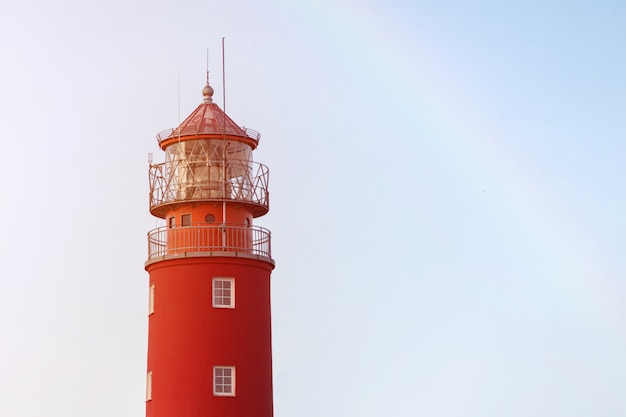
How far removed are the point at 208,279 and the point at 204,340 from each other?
2.21 meters

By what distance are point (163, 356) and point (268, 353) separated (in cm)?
387

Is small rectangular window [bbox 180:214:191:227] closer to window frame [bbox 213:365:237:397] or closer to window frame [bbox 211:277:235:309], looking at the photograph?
window frame [bbox 211:277:235:309]

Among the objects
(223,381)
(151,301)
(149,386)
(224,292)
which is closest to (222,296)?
(224,292)

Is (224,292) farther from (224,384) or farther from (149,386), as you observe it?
(149,386)

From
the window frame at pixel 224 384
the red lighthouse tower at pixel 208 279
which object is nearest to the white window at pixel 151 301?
the red lighthouse tower at pixel 208 279

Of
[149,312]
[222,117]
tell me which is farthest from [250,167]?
[149,312]

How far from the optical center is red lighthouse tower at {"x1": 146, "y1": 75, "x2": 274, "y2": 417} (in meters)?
65.6

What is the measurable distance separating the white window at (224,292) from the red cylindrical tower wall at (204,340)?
15 centimetres

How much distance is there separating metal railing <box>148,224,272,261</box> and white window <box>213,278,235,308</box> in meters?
1.04

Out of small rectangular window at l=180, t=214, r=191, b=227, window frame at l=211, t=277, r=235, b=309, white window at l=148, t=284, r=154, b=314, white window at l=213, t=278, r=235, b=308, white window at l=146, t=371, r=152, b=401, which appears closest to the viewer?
window frame at l=211, t=277, r=235, b=309

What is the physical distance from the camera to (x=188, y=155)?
67.4m

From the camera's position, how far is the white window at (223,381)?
6550 cm

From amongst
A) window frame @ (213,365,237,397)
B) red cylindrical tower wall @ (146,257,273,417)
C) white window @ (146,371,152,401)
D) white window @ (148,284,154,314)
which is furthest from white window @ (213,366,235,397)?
white window @ (148,284,154,314)

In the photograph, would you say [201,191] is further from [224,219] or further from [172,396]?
[172,396]
